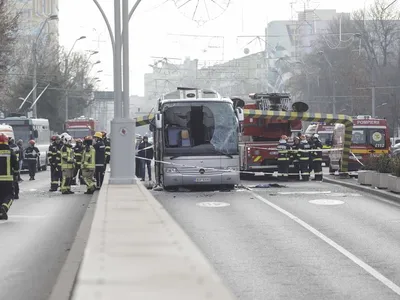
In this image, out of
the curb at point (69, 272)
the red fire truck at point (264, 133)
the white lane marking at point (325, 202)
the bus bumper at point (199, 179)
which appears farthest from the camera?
the red fire truck at point (264, 133)

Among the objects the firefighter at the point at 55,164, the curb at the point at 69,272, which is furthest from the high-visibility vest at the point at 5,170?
the firefighter at the point at 55,164

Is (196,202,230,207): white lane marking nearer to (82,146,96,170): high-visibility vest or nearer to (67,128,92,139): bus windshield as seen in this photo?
(82,146,96,170): high-visibility vest

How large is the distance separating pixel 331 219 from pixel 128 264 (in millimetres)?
12364

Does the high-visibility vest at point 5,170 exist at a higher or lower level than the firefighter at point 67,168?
higher

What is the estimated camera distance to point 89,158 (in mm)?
28188

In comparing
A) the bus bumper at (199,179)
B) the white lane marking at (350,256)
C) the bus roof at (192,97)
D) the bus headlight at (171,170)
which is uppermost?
the bus roof at (192,97)

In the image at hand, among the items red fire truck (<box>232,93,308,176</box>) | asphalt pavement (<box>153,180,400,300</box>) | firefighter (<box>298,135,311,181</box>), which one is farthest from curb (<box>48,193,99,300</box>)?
red fire truck (<box>232,93,308,176</box>)

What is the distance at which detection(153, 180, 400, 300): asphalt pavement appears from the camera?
11070 millimetres

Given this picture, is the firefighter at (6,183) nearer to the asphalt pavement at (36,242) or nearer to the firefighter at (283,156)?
the asphalt pavement at (36,242)

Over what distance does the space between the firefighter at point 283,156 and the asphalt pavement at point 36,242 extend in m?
8.71

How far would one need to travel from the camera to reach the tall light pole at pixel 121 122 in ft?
82.7

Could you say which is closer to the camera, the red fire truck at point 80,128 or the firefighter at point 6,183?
the firefighter at point 6,183

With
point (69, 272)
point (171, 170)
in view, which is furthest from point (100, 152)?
point (69, 272)

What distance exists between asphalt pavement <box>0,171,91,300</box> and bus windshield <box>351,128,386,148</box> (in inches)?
628
